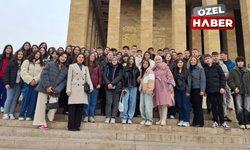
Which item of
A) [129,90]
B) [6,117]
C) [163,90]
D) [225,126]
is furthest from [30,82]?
[225,126]

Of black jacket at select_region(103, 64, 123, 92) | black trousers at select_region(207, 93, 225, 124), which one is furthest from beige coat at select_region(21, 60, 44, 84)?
black trousers at select_region(207, 93, 225, 124)

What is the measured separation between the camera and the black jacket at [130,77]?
6.11 metres

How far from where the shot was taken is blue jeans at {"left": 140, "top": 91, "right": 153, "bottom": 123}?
5672 millimetres

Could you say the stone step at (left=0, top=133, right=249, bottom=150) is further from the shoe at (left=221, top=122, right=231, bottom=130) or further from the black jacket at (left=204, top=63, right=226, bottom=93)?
the black jacket at (left=204, top=63, right=226, bottom=93)

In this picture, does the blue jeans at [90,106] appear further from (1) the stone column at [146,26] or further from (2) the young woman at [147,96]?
(1) the stone column at [146,26]

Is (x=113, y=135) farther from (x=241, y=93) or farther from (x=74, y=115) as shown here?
(x=241, y=93)

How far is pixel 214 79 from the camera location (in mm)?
5855

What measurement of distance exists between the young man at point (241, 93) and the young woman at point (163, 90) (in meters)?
2.12

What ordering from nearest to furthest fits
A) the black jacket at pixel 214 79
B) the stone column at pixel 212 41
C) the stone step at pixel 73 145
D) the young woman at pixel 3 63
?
the stone step at pixel 73 145 < the black jacket at pixel 214 79 < the young woman at pixel 3 63 < the stone column at pixel 212 41

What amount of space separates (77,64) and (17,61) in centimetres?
230

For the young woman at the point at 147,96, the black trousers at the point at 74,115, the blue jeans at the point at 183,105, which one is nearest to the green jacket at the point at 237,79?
the blue jeans at the point at 183,105

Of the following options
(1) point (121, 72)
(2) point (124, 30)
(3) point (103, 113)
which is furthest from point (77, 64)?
(2) point (124, 30)

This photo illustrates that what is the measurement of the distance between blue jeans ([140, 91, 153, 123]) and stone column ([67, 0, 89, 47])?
11.5 metres

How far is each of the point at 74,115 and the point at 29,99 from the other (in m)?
1.69
